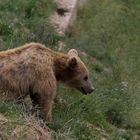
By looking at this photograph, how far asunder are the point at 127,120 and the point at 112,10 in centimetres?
712

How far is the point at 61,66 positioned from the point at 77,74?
0.43 meters

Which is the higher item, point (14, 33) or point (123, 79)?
point (14, 33)

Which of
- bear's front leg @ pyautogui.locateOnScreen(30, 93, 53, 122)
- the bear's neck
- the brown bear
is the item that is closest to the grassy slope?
bear's front leg @ pyautogui.locateOnScreen(30, 93, 53, 122)

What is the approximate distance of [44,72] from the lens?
9.09 metres

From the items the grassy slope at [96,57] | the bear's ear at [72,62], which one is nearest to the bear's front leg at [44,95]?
the grassy slope at [96,57]

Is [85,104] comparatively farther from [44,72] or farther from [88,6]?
[88,6]

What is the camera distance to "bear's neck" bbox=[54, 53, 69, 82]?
9.62 m

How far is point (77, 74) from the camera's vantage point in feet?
32.9

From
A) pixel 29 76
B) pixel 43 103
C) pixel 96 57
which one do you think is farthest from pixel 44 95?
pixel 96 57

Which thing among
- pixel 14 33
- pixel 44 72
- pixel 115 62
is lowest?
pixel 115 62

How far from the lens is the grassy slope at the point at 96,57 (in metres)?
10.2

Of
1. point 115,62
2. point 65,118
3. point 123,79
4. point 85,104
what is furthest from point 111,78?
point 65,118

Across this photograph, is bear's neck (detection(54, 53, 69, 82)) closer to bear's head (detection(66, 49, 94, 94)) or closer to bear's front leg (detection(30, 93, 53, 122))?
bear's head (detection(66, 49, 94, 94))

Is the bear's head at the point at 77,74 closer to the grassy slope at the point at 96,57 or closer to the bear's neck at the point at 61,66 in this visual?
the bear's neck at the point at 61,66
